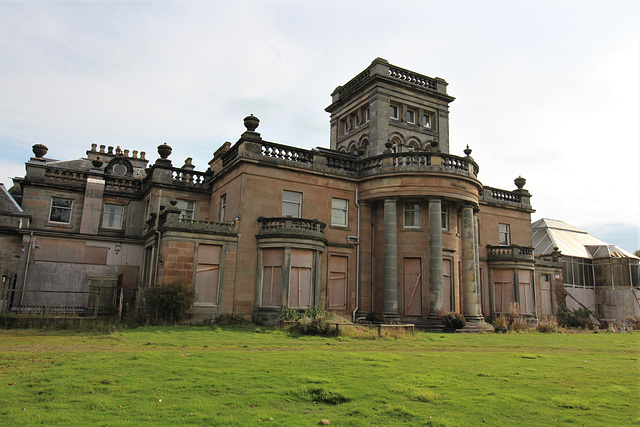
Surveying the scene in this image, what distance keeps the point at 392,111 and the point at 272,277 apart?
51.2 feet

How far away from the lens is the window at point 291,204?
2365 cm

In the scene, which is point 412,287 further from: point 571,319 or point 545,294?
point 571,319

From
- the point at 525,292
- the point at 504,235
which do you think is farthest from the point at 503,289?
the point at 504,235

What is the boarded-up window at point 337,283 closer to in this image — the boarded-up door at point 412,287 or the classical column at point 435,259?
the boarded-up door at point 412,287

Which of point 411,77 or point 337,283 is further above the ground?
point 411,77

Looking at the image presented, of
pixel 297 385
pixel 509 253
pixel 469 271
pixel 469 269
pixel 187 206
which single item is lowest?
pixel 297 385

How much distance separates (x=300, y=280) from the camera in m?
21.6

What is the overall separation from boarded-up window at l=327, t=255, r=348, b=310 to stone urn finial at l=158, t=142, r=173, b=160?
37.1 ft

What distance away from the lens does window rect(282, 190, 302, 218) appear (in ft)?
77.6

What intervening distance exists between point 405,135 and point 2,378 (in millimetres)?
26966

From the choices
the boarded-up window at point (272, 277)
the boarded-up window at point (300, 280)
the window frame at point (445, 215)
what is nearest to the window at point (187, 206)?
the boarded-up window at point (272, 277)

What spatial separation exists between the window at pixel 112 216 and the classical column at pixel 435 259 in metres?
18.4

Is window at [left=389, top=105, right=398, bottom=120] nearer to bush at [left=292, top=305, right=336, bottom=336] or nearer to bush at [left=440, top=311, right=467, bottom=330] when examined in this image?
bush at [left=440, top=311, right=467, bottom=330]

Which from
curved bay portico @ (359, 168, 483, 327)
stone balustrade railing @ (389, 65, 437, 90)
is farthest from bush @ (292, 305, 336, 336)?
stone balustrade railing @ (389, 65, 437, 90)
